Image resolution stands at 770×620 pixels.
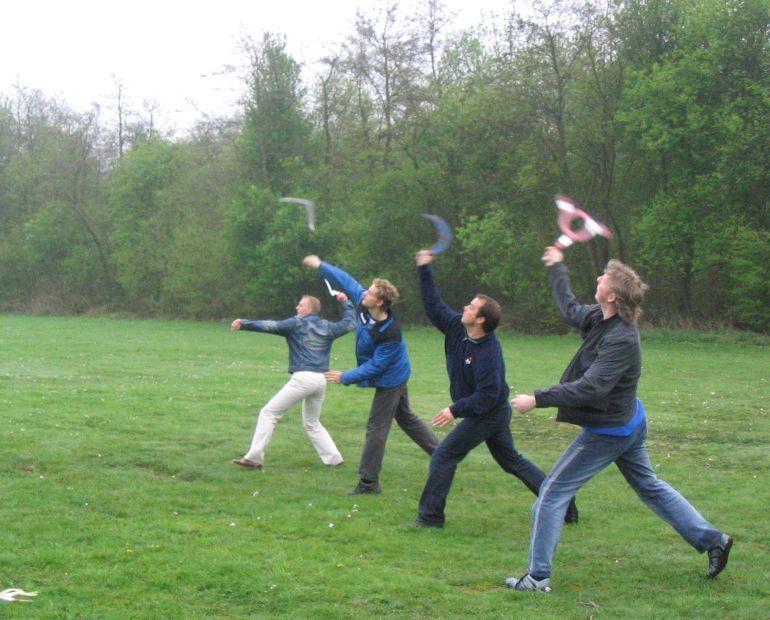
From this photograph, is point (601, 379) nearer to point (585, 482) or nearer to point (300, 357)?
point (585, 482)

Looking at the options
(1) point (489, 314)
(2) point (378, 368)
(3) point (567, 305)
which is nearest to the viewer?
(3) point (567, 305)

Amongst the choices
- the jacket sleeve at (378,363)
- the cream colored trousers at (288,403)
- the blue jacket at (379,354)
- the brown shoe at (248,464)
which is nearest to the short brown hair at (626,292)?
the blue jacket at (379,354)

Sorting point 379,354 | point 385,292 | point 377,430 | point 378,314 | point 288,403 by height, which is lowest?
point 377,430

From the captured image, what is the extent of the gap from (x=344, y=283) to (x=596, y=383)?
172 inches

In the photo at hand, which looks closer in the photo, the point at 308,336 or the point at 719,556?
the point at 719,556

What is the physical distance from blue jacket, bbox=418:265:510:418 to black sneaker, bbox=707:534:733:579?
2.05 metres

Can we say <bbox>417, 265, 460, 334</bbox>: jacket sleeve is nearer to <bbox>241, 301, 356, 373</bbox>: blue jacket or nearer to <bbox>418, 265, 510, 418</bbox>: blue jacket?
<bbox>418, 265, 510, 418</bbox>: blue jacket

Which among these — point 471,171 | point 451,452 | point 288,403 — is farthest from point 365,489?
→ point 471,171

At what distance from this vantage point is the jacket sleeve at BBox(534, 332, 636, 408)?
6547 millimetres

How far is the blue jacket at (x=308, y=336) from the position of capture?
431 inches

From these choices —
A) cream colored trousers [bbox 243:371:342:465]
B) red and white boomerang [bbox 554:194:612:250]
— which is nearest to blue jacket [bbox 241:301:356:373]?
cream colored trousers [bbox 243:371:342:465]

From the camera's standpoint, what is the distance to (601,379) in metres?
6.62

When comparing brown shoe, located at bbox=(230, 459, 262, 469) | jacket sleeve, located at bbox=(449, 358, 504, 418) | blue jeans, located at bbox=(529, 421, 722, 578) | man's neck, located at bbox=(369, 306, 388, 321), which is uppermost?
man's neck, located at bbox=(369, 306, 388, 321)

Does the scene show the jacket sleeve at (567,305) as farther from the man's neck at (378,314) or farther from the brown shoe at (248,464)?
the brown shoe at (248,464)
